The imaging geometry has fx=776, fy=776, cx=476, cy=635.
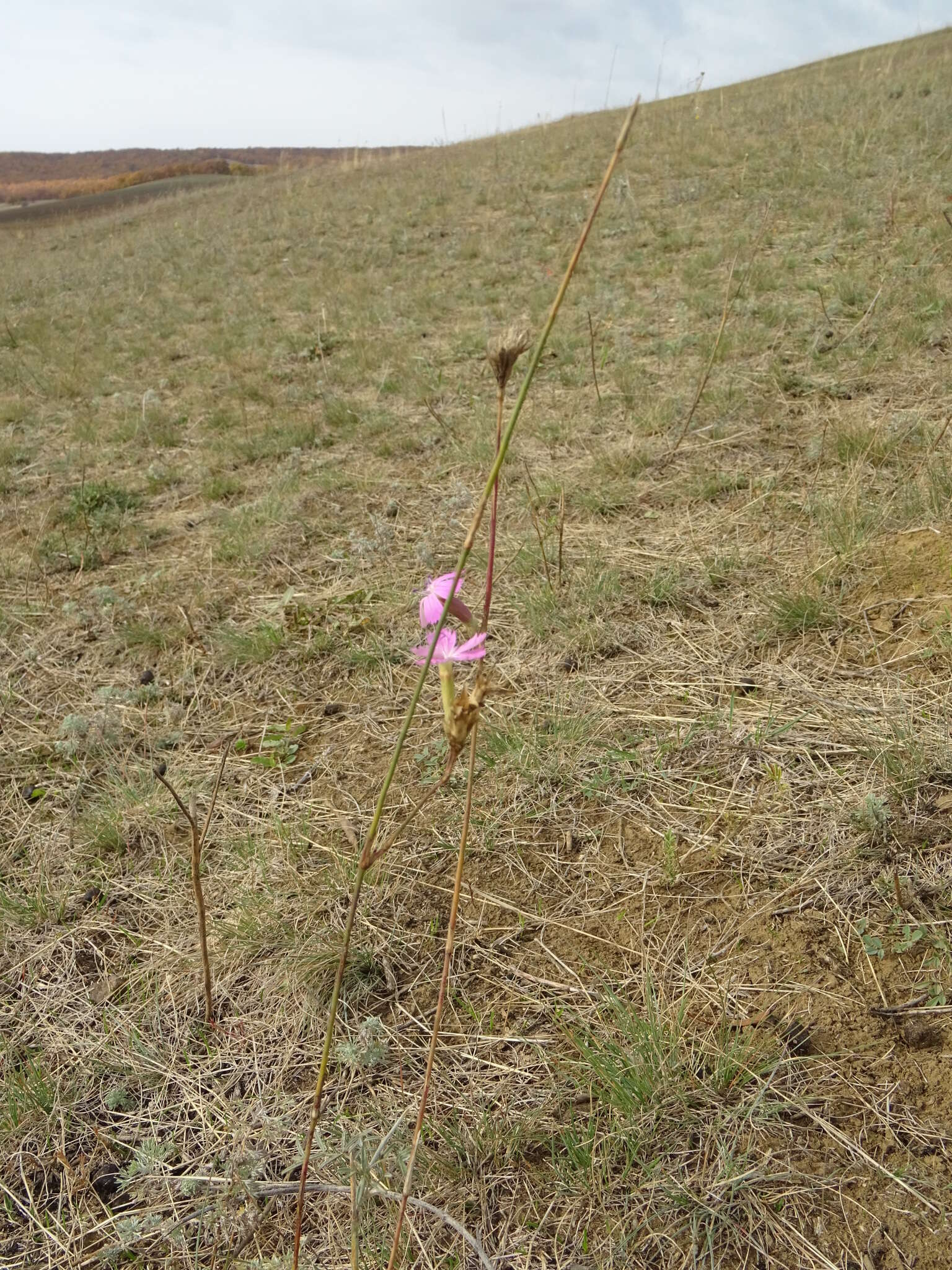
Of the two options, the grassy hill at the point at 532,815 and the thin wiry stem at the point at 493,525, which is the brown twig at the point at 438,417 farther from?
the thin wiry stem at the point at 493,525

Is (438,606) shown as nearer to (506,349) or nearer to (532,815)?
(506,349)

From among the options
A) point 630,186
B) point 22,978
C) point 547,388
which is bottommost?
point 22,978

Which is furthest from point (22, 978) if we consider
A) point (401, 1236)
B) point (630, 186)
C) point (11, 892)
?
point (630, 186)

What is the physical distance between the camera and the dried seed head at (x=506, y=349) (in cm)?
72

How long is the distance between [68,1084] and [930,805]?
1.78 metres

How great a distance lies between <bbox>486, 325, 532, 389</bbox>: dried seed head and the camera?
2.36 feet

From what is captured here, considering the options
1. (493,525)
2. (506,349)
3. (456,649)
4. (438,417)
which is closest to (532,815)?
(456,649)

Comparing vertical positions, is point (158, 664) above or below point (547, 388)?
below

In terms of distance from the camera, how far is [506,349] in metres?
0.72

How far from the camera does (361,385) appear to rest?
5.05 m

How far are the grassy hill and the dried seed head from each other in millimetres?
895

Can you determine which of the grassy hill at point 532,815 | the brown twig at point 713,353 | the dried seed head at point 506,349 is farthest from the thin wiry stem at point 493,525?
the brown twig at point 713,353

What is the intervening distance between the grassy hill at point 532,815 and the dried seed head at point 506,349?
895mm

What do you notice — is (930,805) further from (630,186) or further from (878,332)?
(630,186)
